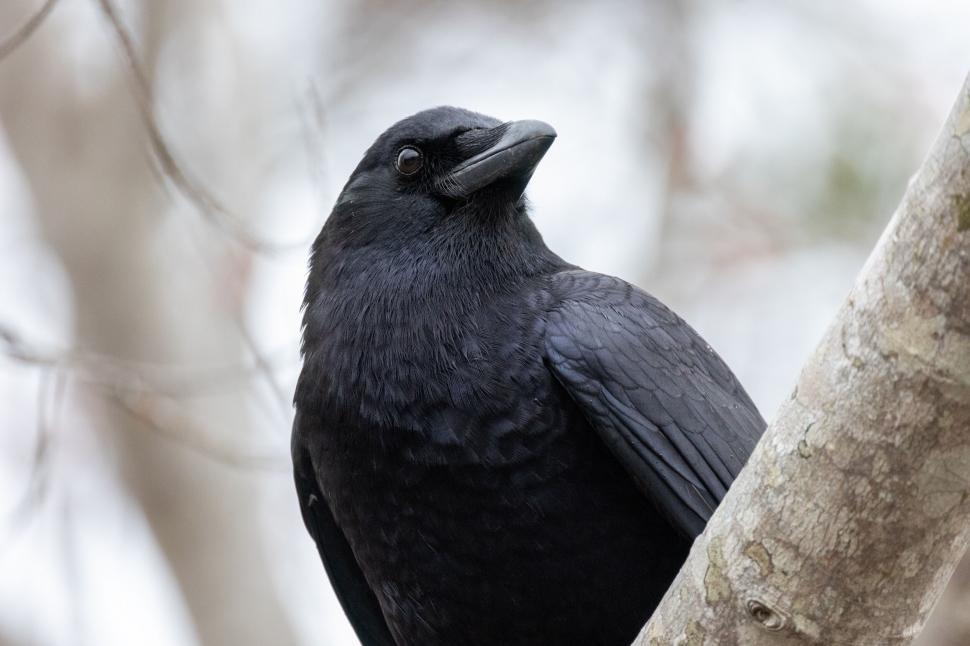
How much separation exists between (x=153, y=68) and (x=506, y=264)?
15.8 feet

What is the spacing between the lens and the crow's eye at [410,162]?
12.4ft

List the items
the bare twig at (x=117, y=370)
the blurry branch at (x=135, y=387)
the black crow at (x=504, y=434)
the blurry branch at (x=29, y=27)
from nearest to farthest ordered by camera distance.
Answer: the black crow at (x=504, y=434) < the blurry branch at (x=29, y=27) < the bare twig at (x=117, y=370) < the blurry branch at (x=135, y=387)

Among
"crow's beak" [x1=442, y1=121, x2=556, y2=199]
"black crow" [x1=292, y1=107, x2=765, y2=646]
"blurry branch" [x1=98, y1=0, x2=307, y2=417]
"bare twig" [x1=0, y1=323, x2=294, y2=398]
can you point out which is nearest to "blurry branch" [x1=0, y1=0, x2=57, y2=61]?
"blurry branch" [x1=98, y1=0, x2=307, y2=417]

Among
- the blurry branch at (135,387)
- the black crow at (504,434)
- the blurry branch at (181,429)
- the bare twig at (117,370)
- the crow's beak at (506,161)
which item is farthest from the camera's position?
the blurry branch at (181,429)

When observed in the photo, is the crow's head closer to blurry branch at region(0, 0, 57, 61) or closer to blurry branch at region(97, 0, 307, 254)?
blurry branch at region(97, 0, 307, 254)

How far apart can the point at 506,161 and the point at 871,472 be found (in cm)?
176

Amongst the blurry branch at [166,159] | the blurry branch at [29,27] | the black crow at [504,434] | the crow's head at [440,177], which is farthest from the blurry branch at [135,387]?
the black crow at [504,434]

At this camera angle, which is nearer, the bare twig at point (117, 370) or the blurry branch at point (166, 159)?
the blurry branch at point (166, 159)

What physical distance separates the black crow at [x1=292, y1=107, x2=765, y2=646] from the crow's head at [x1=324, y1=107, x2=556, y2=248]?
12 mm

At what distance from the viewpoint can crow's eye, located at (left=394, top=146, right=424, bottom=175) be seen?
3771mm

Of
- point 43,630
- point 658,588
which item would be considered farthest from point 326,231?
point 43,630

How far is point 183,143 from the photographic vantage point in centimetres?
773

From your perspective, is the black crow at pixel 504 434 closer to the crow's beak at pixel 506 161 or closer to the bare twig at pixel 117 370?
the crow's beak at pixel 506 161

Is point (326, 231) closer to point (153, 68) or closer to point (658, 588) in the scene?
point (658, 588)
